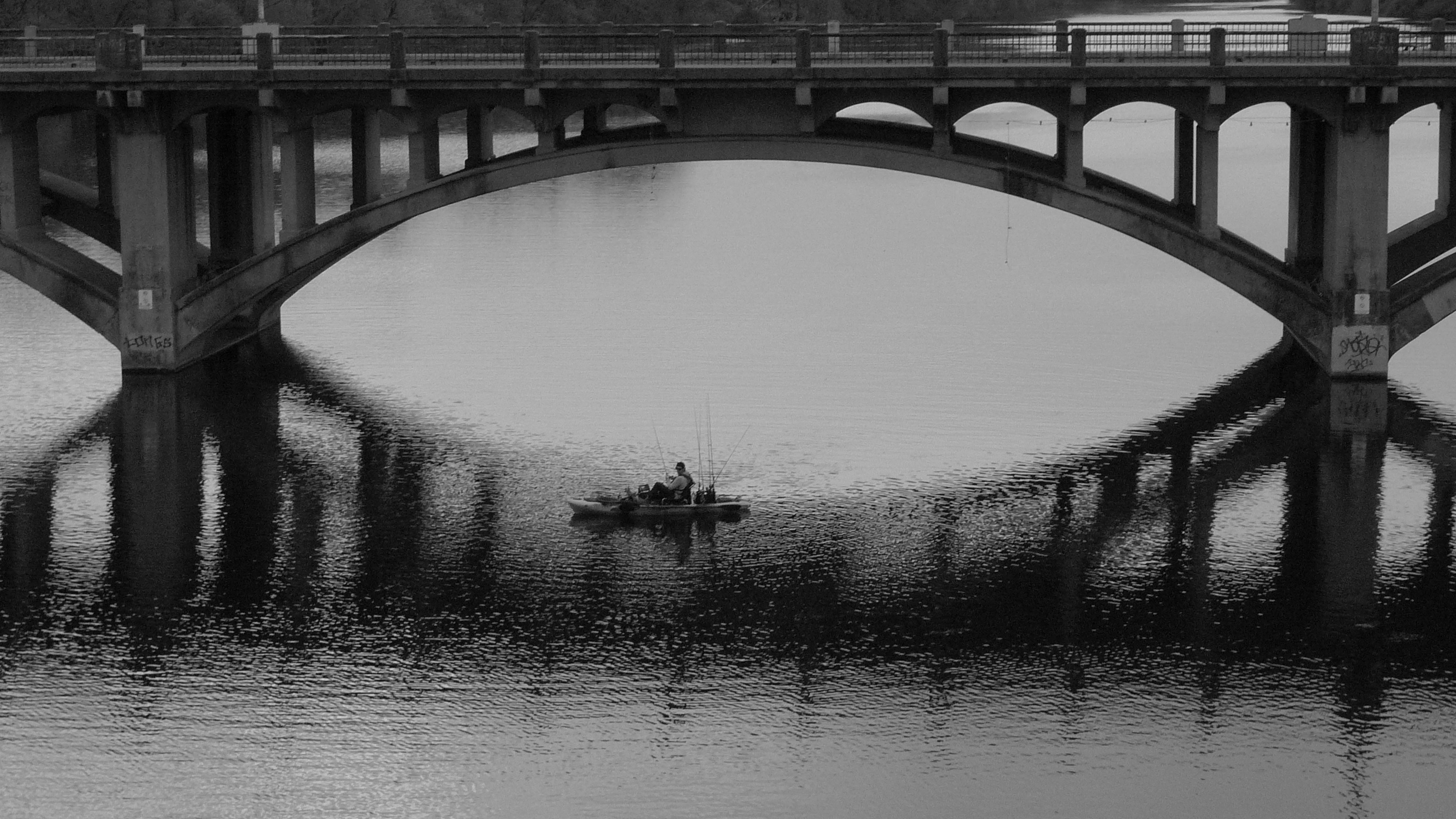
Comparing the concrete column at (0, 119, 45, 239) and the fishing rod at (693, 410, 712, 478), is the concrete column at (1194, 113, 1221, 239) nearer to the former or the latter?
the fishing rod at (693, 410, 712, 478)

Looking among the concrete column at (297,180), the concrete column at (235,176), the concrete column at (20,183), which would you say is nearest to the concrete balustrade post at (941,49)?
the concrete column at (297,180)

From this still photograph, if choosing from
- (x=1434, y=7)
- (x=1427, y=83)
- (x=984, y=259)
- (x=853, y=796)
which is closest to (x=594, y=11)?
(x=1434, y=7)

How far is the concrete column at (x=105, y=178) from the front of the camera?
213ft

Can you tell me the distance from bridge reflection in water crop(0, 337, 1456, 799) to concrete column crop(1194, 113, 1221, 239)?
549 centimetres

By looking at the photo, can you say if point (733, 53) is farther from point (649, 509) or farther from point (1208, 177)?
point (649, 509)

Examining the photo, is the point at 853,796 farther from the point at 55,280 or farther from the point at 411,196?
the point at 55,280

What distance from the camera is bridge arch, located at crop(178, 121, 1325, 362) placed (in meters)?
57.8

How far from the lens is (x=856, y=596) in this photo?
141ft

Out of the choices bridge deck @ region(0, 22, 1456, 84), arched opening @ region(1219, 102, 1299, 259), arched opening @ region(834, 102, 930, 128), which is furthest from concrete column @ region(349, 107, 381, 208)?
arched opening @ region(834, 102, 930, 128)

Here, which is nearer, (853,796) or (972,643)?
(853,796)

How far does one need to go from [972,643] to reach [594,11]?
4724 inches

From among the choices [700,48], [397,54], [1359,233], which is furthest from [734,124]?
[1359,233]

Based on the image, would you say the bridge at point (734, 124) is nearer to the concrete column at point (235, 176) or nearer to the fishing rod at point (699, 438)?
the concrete column at point (235, 176)

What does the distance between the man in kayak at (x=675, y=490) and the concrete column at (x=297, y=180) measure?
18480 millimetres
